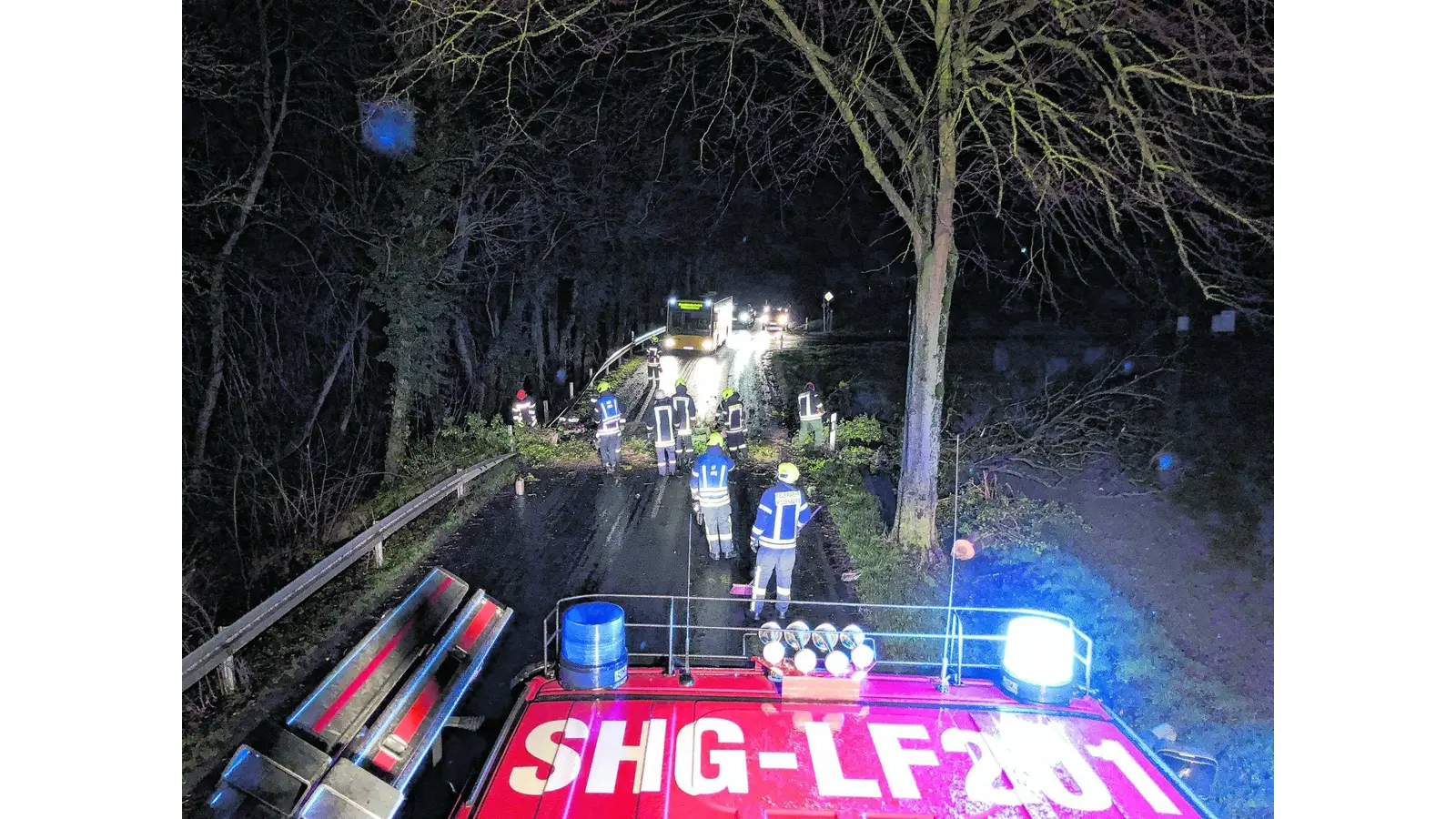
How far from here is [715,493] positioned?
9820 millimetres

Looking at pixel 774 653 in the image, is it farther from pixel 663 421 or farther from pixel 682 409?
pixel 682 409

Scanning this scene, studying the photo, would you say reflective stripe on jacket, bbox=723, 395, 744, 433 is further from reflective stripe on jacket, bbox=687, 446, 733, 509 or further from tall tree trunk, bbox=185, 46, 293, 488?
tall tree trunk, bbox=185, 46, 293, 488

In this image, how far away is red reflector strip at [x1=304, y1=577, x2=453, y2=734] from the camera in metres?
5.11

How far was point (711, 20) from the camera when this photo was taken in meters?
11.0

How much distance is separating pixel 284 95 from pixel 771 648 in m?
16.7

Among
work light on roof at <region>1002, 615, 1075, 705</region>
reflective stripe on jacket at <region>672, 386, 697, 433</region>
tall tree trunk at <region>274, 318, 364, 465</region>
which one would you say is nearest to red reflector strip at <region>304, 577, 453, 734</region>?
work light on roof at <region>1002, 615, 1075, 705</region>

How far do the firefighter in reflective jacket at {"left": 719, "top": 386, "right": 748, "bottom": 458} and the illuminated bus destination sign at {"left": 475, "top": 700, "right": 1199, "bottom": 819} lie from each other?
32.5 feet

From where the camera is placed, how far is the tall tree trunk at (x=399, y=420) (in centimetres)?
1647

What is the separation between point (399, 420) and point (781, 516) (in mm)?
11462

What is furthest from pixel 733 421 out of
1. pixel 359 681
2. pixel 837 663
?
pixel 359 681

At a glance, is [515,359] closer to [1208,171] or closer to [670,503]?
[670,503]

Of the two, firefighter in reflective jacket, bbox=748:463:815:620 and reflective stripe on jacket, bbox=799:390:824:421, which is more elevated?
reflective stripe on jacket, bbox=799:390:824:421

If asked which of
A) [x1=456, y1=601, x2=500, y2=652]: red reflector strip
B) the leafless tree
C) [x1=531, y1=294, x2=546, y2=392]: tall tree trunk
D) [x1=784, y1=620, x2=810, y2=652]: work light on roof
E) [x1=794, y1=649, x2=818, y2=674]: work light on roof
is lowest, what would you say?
[x1=456, y1=601, x2=500, y2=652]: red reflector strip
